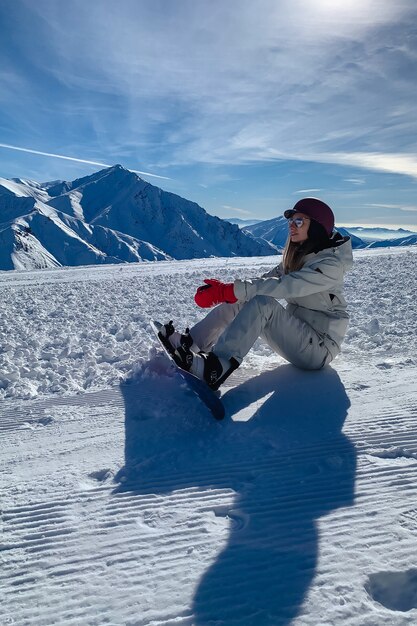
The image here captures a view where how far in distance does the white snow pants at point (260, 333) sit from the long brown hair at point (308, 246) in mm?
561

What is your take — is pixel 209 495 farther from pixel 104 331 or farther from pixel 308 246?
pixel 104 331

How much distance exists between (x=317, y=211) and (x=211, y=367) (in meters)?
1.63

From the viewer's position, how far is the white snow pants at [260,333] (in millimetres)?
3400

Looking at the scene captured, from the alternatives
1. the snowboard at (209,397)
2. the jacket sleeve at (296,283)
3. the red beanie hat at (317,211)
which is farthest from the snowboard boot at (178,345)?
the red beanie hat at (317,211)

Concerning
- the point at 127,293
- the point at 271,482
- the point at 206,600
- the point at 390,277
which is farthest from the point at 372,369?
the point at 390,277

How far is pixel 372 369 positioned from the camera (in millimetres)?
4410

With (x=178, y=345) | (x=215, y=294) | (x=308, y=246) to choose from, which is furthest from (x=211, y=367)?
(x=308, y=246)

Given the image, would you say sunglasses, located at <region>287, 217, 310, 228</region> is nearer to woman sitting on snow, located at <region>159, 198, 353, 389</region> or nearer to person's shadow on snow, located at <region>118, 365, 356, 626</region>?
woman sitting on snow, located at <region>159, 198, 353, 389</region>

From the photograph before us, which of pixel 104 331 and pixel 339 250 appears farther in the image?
pixel 104 331

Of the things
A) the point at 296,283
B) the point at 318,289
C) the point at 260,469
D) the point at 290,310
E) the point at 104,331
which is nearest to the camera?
the point at 260,469

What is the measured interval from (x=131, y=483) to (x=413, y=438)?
1.88 metres

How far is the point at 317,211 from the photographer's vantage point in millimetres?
3730

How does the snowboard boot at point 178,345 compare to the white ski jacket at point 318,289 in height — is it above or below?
below

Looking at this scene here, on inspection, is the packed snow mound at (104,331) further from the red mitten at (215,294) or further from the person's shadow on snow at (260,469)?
the red mitten at (215,294)
